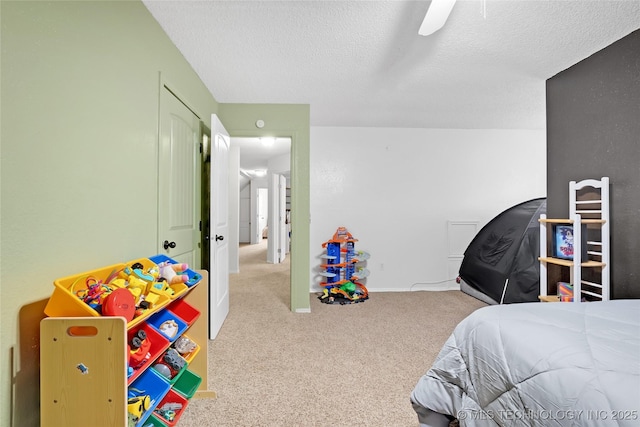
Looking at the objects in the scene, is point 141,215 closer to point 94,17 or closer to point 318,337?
point 94,17

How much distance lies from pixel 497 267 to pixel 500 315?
2.47 meters

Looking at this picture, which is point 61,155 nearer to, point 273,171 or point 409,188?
point 409,188

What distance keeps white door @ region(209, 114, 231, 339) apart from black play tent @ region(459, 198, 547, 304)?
296cm

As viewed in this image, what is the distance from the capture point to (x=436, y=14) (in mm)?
1418

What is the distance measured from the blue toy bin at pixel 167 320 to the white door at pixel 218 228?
34.7 inches

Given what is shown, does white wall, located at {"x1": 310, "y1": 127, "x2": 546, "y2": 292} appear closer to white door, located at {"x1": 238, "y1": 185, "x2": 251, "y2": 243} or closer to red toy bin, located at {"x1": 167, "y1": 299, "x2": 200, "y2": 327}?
red toy bin, located at {"x1": 167, "y1": 299, "x2": 200, "y2": 327}

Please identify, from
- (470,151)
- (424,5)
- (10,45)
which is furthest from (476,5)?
(470,151)

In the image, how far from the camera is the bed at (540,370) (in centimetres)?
79

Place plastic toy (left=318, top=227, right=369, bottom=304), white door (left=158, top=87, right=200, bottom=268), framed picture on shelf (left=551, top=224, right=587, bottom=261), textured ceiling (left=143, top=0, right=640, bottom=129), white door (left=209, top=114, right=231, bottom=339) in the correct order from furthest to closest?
plastic toy (left=318, top=227, right=369, bottom=304), white door (left=209, top=114, right=231, bottom=339), framed picture on shelf (left=551, top=224, right=587, bottom=261), white door (left=158, top=87, right=200, bottom=268), textured ceiling (left=143, top=0, right=640, bottom=129)

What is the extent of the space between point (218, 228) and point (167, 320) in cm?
124

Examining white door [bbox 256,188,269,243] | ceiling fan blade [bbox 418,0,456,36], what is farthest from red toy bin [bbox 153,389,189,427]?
white door [bbox 256,188,269,243]

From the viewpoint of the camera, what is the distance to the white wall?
4.21 meters

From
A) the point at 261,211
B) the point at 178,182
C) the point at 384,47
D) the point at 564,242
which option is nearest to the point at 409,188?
the point at 564,242

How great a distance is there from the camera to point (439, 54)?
7.38 ft
